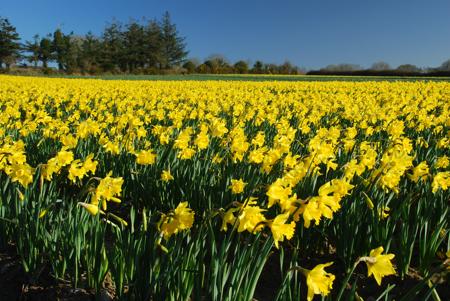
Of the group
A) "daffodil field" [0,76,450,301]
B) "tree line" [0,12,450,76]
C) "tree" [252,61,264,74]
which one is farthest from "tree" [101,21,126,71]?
"daffodil field" [0,76,450,301]

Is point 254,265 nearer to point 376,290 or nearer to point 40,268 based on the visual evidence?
point 376,290

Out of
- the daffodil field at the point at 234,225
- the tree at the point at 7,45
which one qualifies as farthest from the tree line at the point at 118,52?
the daffodil field at the point at 234,225

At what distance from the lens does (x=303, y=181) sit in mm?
3219

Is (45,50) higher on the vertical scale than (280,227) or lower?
higher

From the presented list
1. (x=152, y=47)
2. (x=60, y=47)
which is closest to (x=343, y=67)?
(x=152, y=47)

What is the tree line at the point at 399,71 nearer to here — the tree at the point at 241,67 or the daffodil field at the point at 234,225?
the tree at the point at 241,67

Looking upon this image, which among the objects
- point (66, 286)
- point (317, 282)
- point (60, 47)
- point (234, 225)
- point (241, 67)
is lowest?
point (66, 286)

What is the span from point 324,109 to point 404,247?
17.0 ft

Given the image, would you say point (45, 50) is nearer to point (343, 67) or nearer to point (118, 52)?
point (118, 52)

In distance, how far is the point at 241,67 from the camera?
64188 mm

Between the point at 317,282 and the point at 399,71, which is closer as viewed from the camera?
the point at 317,282

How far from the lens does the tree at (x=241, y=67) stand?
199 feet

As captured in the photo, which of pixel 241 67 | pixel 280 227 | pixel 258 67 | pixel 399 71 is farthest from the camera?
pixel 258 67

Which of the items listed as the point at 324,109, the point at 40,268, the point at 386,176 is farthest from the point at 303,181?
the point at 324,109
